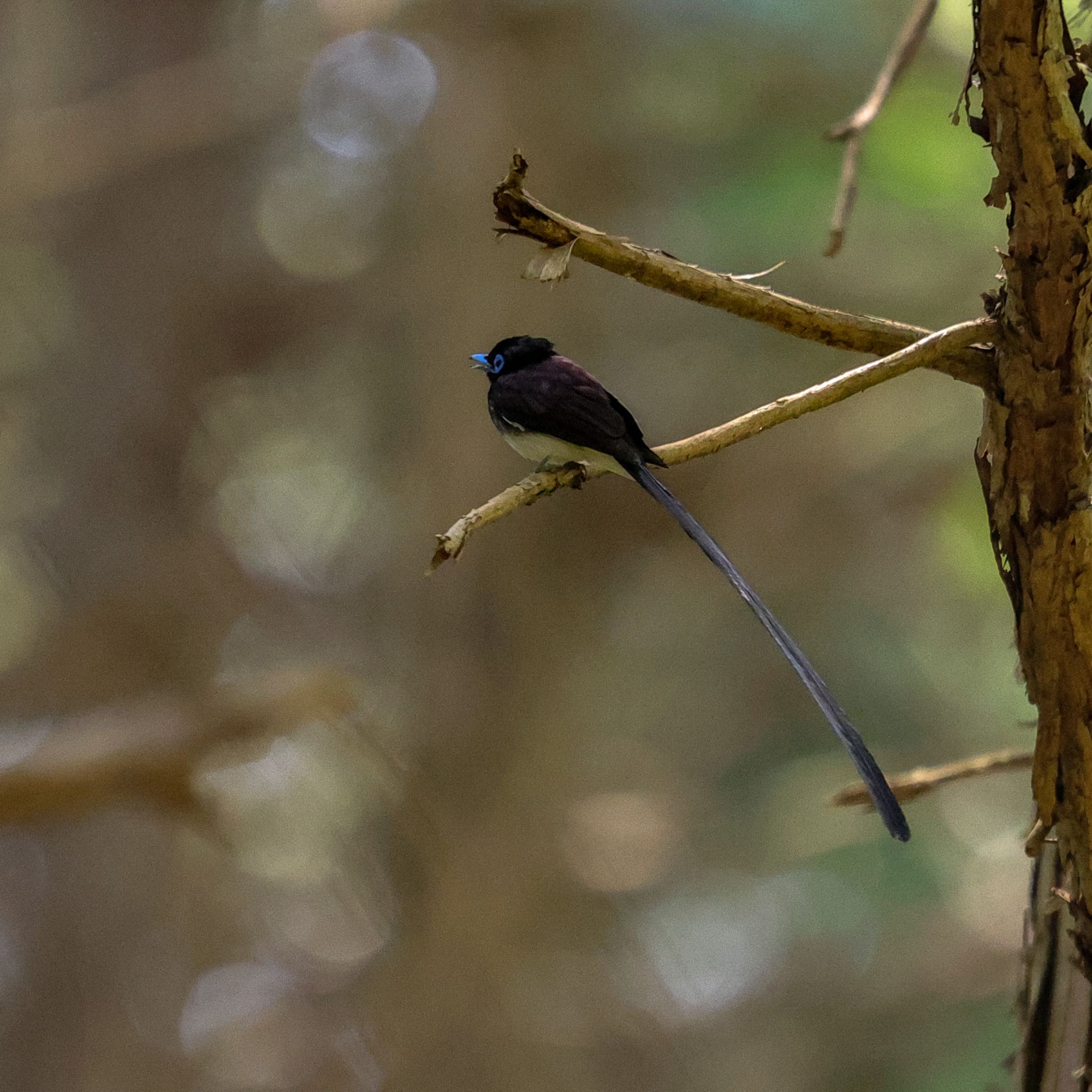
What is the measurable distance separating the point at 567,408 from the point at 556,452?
0.44ft

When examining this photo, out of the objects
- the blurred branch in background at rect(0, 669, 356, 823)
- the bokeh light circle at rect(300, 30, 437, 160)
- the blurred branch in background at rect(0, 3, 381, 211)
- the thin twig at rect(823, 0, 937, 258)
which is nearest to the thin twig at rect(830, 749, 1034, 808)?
the thin twig at rect(823, 0, 937, 258)

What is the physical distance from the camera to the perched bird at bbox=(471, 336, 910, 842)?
3.41 ft

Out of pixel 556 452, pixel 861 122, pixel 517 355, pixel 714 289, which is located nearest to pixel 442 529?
pixel 517 355

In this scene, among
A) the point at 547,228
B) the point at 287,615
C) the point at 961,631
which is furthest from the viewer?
the point at 961,631

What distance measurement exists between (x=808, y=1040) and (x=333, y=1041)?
1798 millimetres

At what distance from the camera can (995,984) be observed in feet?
12.2

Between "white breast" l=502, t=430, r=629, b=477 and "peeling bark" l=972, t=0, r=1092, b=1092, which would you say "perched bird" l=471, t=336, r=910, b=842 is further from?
"peeling bark" l=972, t=0, r=1092, b=1092

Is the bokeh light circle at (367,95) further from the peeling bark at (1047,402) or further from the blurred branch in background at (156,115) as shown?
the peeling bark at (1047,402)

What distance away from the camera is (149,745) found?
8.63 ft

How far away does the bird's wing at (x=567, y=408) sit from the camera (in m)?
1.34

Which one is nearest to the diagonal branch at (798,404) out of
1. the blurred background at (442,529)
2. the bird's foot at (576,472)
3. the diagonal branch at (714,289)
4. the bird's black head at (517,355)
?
the diagonal branch at (714,289)

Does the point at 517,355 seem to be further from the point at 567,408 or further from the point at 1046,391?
the point at 1046,391

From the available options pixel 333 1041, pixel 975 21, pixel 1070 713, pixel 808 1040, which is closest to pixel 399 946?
pixel 333 1041

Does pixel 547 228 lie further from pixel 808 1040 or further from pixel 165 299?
pixel 808 1040
